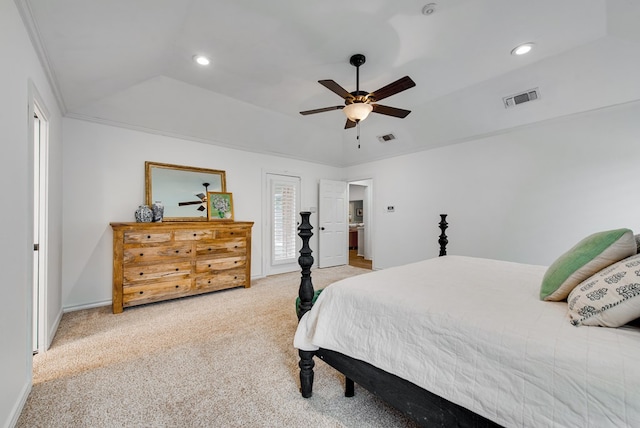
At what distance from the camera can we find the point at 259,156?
4.98 metres

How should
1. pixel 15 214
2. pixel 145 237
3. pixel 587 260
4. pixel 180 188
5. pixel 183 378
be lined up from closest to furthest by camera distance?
pixel 587 260
pixel 15 214
pixel 183 378
pixel 145 237
pixel 180 188

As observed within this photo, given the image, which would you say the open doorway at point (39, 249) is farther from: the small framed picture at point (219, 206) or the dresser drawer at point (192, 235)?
the small framed picture at point (219, 206)

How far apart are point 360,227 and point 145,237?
5901 mm

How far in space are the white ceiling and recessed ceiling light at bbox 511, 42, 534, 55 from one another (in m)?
0.09

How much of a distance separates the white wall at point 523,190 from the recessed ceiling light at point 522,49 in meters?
1.28

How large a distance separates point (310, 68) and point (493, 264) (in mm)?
2773

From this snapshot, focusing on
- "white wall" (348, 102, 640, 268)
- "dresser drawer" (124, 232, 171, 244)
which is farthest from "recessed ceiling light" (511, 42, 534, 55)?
"dresser drawer" (124, 232, 171, 244)

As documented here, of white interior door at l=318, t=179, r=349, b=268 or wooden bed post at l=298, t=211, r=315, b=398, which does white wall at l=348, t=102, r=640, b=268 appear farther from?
wooden bed post at l=298, t=211, r=315, b=398

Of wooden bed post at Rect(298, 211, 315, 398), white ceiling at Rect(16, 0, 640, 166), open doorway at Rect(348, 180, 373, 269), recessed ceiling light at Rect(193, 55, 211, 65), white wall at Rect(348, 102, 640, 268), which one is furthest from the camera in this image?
open doorway at Rect(348, 180, 373, 269)

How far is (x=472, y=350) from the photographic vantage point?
103 centimetres

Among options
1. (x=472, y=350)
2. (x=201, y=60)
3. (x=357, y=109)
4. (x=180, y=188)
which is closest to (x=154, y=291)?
(x=180, y=188)

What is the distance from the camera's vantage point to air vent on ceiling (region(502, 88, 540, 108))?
10.6 ft

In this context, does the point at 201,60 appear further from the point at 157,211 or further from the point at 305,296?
the point at 305,296

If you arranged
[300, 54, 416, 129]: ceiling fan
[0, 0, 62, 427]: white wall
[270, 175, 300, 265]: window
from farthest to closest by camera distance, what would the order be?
[270, 175, 300, 265]: window → [300, 54, 416, 129]: ceiling fan → [0, 0, 62, 427]: white wall
